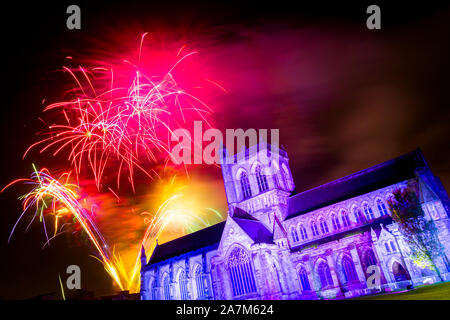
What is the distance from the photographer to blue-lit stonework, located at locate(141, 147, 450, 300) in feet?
106

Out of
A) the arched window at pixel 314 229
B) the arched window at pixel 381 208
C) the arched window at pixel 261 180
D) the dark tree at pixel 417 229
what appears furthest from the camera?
the arched window at pixel 261 180

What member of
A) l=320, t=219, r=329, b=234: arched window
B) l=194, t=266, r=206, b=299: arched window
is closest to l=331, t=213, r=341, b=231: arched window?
l=320, t=219, r=329, b=234: arched window

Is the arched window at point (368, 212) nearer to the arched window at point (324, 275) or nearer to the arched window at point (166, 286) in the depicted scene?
the arched window at point (324, 275)

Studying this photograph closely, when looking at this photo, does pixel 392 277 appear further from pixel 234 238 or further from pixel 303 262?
pixel 234 238

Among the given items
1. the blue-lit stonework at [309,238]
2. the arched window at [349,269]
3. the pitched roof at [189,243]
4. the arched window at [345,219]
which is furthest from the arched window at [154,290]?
the arched window at [345,219]

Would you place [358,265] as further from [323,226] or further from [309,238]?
[309,238]

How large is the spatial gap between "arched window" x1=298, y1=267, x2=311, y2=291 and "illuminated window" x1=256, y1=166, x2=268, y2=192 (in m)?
13.1

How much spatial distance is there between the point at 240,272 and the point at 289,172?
20.3m

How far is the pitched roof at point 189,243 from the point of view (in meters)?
51.6

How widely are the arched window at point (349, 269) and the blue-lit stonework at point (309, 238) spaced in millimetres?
110

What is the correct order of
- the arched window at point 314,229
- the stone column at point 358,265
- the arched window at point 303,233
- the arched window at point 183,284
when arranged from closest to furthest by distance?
the stone column at point 358,265
the arched window at point 314,229
the arched window at point 303,233
the arched window at point 183,284
